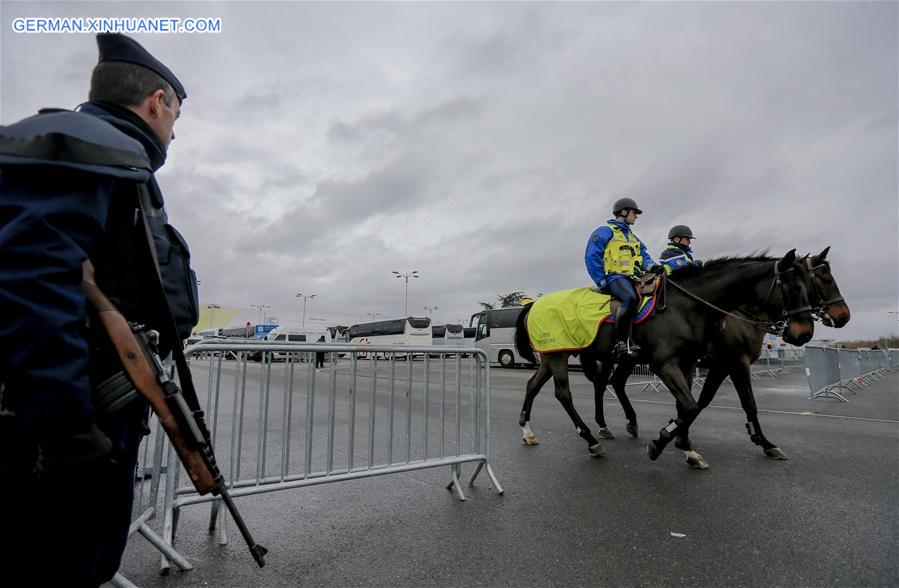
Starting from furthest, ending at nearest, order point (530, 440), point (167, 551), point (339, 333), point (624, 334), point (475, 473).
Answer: point (339, 333) < point (530, 440) < point (624, 334) < point (475, 473) < point (167, 551)

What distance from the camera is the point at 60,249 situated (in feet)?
3.96

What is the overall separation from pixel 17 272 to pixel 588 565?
115 inches

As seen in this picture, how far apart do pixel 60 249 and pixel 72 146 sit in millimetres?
283

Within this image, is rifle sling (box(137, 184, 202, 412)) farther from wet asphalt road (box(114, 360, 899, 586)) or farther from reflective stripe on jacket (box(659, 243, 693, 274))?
reflective stripe on jacket (box(659, 243, 693, 274))

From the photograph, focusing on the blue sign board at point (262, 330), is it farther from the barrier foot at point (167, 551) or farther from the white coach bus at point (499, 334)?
the barrier foot at point (167, 551)

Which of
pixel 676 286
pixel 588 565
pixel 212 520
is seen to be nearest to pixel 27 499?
pixel 212 520

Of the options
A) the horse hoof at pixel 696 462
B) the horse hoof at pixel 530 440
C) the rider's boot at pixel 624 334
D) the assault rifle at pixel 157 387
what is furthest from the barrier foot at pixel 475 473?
the assault rifle at pixel 157 387

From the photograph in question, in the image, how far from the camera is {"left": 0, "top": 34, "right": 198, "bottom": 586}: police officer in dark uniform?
115 centimetres

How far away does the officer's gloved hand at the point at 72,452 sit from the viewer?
1.18 metres

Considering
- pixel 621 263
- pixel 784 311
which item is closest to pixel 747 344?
pixel 784 311

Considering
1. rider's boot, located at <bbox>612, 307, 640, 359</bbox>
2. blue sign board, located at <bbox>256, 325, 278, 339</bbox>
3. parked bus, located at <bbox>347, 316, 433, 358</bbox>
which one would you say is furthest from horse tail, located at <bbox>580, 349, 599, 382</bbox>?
blue sign board, located at <bbox>256, 325, 278, 339</bbox>

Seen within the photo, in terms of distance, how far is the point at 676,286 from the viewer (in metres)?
5.57

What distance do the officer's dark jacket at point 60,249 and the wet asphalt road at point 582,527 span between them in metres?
1.91

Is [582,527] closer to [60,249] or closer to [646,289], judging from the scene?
[646,289]
